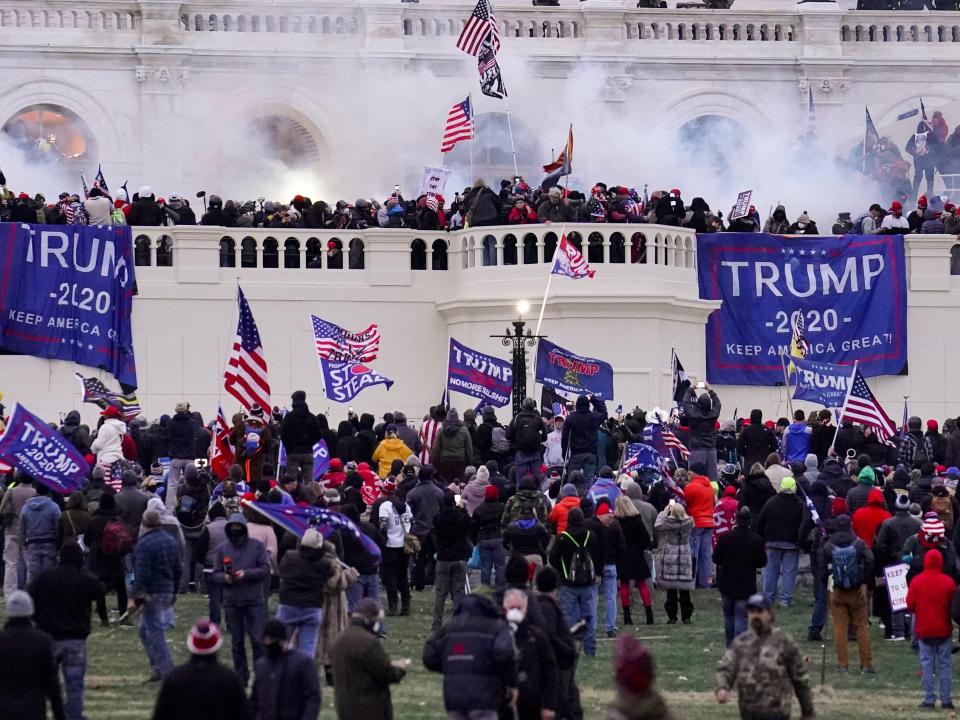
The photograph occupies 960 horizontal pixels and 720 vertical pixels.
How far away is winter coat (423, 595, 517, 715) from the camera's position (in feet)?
55.2

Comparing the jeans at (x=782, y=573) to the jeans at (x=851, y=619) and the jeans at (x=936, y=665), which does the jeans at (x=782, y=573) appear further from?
the jeans at (x=936, y=665)

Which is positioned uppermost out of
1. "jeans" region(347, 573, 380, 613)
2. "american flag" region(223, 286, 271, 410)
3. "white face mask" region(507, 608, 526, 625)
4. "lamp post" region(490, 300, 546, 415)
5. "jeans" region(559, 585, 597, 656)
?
"lamp post" region(490, 300, 546, 415)

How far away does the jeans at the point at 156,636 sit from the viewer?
842 inches

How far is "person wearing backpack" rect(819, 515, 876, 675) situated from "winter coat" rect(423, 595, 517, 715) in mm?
7049

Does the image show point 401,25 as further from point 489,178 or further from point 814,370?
point 814,370

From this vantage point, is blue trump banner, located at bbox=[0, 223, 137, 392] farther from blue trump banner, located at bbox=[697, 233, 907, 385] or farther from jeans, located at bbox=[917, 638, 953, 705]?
jeans, located at bbox=[917, 638, 953, 705]

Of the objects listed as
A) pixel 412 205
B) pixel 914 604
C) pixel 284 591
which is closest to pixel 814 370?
pixel 412 205

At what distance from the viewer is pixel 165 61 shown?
1816 inches

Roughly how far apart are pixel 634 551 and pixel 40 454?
5888 millimetres

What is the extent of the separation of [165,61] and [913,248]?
13871 millimetres

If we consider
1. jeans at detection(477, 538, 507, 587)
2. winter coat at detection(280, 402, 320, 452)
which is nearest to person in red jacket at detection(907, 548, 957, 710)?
jeans at detection(477, 538, 507, 587)

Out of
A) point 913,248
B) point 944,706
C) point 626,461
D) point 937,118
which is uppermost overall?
point 937,118

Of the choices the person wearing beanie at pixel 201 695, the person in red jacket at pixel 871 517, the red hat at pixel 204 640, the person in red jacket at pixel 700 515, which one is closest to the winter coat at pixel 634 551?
the person in red jacket at pixel 700 515

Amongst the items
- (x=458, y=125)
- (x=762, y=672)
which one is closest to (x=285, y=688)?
(x=762, y=672)
